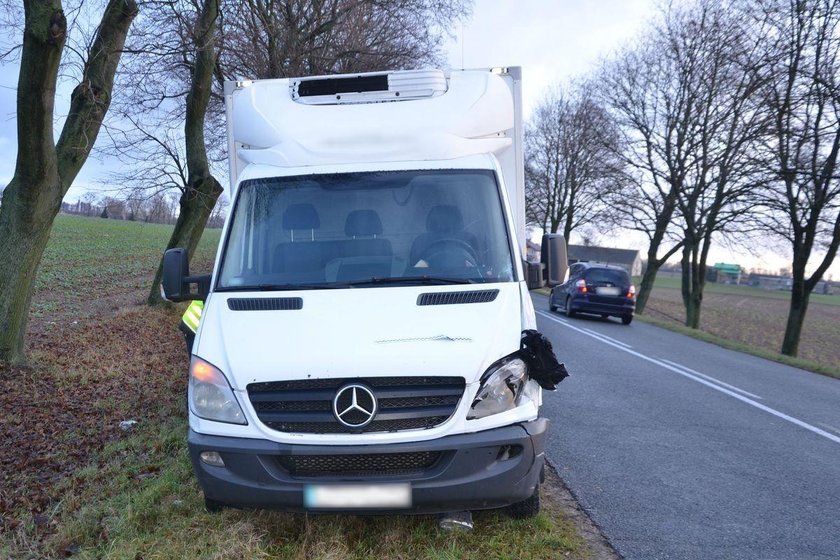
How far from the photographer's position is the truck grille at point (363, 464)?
10.6 ft

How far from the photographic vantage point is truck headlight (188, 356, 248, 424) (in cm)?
331

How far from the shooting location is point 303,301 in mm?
3730

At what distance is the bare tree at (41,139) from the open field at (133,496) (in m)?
1.09

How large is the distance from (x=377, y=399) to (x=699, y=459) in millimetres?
3432

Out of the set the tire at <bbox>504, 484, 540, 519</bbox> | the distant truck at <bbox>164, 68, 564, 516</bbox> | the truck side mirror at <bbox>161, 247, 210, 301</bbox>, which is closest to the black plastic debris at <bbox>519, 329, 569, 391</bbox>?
the distant truck at <bbox>164, 68, 564, 516</bbox>

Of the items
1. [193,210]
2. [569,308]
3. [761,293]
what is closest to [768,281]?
[761,293]

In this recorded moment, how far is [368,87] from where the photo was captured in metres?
5.10

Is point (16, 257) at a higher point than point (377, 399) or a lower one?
higher

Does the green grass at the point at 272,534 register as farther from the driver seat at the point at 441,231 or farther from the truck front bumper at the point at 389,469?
the driver seat at the point at 441,231

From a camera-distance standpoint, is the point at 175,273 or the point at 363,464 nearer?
the point at 363,464

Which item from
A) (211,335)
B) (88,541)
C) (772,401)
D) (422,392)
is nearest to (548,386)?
(422,392)

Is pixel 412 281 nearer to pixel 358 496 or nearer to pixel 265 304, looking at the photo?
pixel 265 304

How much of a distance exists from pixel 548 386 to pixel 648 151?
25.8 metres

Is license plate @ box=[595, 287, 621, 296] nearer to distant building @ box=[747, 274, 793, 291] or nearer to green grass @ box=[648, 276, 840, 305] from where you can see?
green grass @ box=[648, 276, 840, 305]
